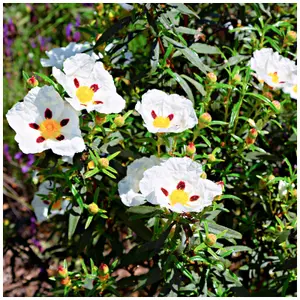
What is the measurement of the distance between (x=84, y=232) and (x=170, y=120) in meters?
0.68

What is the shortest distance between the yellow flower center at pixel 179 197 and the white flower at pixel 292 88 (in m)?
0.75

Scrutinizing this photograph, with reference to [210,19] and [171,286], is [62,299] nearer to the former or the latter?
[171,286]

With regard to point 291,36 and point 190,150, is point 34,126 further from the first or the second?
point 291,36

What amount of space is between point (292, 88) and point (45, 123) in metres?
1.06

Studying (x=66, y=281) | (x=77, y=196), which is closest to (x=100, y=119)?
(x=77, y=196)

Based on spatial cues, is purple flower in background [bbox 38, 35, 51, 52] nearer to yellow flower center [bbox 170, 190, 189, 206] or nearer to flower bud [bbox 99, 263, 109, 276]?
flower bud [bbox 99, 263, 109, 276]

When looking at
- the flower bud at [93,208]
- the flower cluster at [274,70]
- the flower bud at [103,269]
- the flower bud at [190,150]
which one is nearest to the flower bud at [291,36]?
the flower cluster at [274,70]

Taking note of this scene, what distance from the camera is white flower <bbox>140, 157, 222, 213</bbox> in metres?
1.78

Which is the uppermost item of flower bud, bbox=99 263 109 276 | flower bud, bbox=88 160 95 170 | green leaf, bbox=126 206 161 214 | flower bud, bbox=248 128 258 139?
flower bud, bbox=248 128 258 139

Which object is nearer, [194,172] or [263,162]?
[194,172]

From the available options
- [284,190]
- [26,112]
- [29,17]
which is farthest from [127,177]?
[29,17]

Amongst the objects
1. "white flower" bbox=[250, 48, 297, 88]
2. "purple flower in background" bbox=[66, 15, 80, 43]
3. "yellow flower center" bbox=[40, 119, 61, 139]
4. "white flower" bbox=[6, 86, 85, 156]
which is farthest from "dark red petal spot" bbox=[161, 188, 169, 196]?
"purple flower in background" bbox=[66, 15, 80, 43]

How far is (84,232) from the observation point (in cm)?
231

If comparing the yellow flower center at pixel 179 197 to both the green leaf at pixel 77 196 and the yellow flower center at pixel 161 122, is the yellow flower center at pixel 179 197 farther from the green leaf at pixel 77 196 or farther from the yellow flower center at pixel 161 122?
the green leaf at pixel 77 196
